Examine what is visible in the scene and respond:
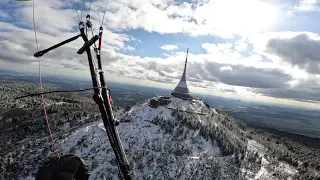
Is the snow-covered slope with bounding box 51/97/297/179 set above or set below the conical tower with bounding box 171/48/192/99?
below

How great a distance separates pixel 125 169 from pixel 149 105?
47.8m

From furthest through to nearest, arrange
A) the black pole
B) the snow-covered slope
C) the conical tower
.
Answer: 1. the conical tower
2. the snow-covered slope
3. the black pole

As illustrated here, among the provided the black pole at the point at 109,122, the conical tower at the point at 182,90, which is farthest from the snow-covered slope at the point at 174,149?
the black pole at the point at 109,122

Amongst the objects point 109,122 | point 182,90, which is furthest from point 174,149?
point 109,122

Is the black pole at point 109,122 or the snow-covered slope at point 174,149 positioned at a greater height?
the black pole at point 109,122

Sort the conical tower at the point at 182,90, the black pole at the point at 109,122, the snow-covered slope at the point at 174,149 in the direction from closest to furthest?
the black pole at the point at 109,122 < the snow-covered slope at the point at 174,149 < the conical tower at the point at 182,90

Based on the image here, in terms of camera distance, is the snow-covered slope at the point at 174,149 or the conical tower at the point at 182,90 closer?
the snow-covered slope at the point at 174,149

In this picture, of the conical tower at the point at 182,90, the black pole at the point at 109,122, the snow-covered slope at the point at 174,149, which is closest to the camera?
the black pole at the point at 109,122

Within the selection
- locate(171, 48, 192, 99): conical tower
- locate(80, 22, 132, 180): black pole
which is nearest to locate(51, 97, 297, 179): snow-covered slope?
locate(171, 48, 192, 99): conical tower

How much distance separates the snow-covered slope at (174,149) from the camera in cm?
3950

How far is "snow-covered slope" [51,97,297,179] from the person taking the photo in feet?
130

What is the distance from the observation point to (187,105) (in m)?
57.7

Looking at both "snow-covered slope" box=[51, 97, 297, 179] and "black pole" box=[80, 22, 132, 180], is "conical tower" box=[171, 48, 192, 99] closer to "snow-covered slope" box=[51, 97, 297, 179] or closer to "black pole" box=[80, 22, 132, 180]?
"snow-covered slope" box=[51, 97, 297, 179]

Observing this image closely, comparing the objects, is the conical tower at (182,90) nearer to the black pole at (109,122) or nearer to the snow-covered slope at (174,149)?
the snow-covered slope at (174,149)
